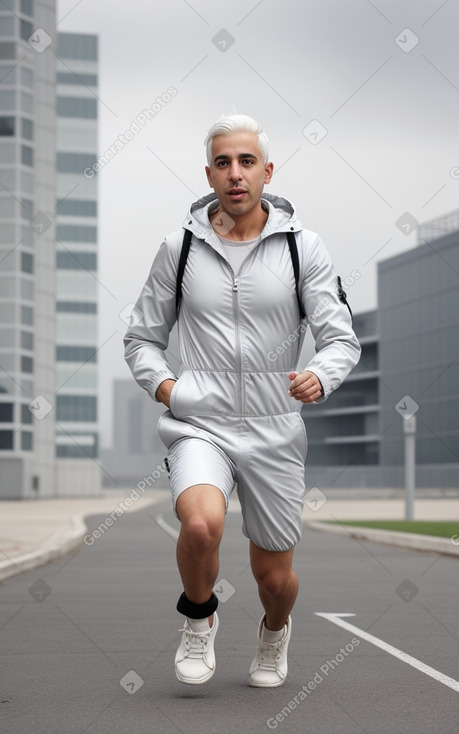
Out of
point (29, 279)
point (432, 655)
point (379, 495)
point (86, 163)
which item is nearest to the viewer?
point (432, 655)

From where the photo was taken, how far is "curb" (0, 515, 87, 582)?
1307 cm

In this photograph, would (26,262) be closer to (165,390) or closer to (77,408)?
(77,408)

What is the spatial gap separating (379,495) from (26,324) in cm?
2631

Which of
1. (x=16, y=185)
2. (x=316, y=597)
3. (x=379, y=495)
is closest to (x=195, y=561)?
(x=316, y=597)

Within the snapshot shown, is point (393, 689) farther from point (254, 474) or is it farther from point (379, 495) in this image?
point (379, 495)

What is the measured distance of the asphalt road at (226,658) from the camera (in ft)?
16.0

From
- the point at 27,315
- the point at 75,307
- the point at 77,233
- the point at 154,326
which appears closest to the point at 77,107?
the point at 77,233

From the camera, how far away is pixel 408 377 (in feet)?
325

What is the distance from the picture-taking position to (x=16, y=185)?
3344 inches

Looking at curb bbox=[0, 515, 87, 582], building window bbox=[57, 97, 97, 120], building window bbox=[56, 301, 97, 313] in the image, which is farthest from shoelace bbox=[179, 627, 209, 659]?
building window bbox=[57, 97, 97, 120]

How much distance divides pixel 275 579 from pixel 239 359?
0.94 m

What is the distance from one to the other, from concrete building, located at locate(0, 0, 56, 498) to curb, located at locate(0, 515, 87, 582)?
61.1 meters

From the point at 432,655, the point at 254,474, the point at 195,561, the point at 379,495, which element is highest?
the point at 254,474

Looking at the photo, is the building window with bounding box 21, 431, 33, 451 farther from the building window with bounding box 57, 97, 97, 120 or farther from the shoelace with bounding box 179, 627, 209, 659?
the shoelace with bounding box 179, 627, 209, 659
